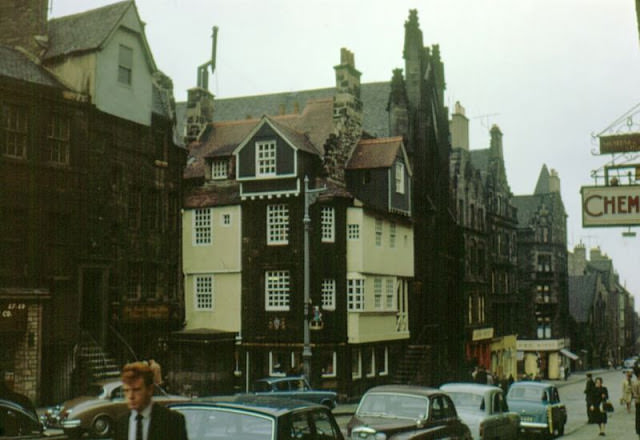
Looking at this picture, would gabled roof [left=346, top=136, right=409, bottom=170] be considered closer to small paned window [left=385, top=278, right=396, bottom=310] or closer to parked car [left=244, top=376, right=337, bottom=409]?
small paned window [left=385, top=278, right=396, bottom=310]

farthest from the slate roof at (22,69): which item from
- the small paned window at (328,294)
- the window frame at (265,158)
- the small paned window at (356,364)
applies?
the small paned window at (356,364)

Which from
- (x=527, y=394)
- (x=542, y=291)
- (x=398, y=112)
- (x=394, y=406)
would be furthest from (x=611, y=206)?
(x=542, y=291)

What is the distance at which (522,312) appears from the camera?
8162 cm

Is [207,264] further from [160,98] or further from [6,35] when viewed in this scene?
[6,35]

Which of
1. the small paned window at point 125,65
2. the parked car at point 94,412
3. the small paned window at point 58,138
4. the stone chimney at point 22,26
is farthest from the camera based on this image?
the small paned window at point 125,65

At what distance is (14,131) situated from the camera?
1118 inches

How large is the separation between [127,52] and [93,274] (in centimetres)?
927

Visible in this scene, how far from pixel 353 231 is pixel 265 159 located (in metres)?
5.52

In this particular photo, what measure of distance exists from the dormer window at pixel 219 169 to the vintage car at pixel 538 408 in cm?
2044

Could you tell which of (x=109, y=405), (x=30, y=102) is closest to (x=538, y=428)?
(x=109, y=405)

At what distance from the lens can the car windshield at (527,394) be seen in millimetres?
27056

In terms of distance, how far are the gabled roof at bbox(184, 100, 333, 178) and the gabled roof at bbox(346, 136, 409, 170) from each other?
6.79 feet

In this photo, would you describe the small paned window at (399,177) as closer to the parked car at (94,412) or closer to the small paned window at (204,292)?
the small paned window at (204,292)

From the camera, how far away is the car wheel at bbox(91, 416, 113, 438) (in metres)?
20.8
